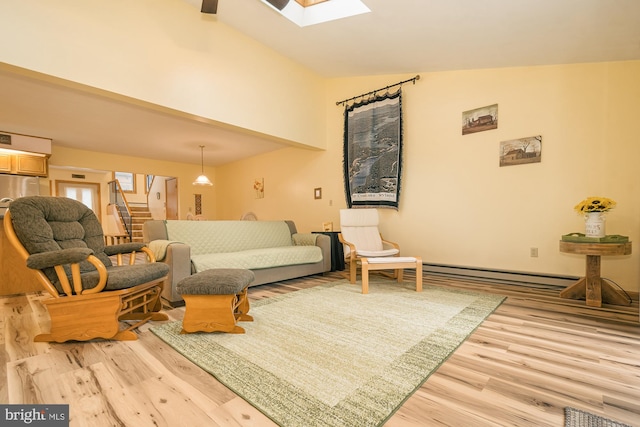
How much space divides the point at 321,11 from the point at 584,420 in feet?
12.9

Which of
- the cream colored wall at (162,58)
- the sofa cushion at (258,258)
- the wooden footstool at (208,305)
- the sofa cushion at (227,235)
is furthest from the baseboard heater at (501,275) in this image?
the wooden footstool at (208,305)

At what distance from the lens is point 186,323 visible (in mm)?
2037

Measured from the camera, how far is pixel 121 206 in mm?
7805

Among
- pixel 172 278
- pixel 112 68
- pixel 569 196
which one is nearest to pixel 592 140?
pixel 569 196

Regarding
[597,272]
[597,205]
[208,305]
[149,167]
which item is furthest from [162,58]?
[149,167]

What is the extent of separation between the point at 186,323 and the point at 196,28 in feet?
11.0

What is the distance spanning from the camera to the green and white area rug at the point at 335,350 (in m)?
1.28

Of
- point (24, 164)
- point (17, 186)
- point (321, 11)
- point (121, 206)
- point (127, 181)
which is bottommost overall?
point (121, 206)

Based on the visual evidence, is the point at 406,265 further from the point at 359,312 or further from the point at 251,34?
the point at 251,34

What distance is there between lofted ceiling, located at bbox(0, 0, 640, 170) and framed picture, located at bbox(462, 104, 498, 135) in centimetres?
54

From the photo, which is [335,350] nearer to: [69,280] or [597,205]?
[69,280]

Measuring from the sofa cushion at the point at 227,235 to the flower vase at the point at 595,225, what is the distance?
3492 millimetres

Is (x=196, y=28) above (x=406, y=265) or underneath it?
above

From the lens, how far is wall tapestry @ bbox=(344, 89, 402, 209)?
4.49m
